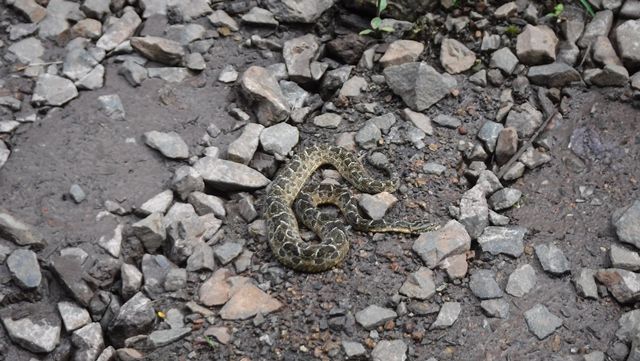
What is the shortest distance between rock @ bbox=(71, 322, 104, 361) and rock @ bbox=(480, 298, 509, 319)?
3.96m

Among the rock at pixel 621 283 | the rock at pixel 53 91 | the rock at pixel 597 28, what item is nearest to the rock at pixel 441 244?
the rock at pixel 621 283

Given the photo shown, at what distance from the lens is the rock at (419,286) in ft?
24.9

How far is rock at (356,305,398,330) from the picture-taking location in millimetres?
7336

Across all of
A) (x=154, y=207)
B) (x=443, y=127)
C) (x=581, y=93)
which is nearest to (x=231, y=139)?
(x=154, y=207)

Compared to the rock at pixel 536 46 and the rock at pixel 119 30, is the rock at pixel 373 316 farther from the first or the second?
the rock at pixel 119 30

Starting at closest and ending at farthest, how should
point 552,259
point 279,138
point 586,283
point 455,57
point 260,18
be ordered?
point 586,283
point 552,259
point 279,138
point 455,57
point 260,18

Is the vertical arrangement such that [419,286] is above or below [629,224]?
below

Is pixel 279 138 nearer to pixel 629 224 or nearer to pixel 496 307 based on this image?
pixel 496 307

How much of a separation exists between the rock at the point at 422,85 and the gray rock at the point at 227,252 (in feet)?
10.3

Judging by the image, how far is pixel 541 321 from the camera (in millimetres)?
7316

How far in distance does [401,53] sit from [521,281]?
12.6 ft

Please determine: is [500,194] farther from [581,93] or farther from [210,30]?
[210,30]

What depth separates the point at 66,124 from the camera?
9.12m

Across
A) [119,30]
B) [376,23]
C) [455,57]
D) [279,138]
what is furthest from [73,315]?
[455,57]
